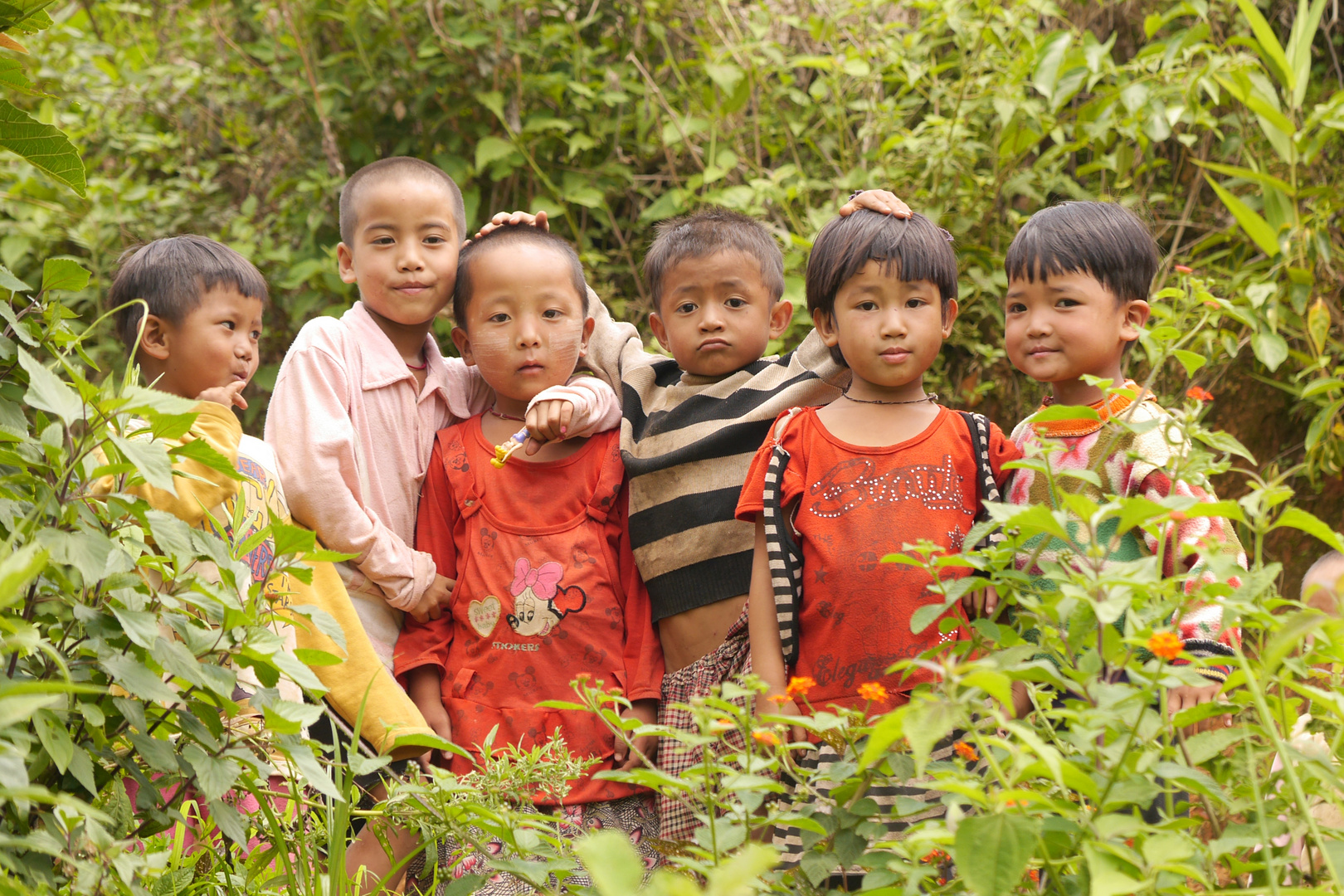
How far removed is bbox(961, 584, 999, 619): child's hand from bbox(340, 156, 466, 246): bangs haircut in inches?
56.2

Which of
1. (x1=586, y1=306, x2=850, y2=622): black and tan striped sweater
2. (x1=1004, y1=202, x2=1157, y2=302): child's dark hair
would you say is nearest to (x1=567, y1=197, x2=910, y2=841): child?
(x1=586, y1=306, x2=850, y2=622): black and tan striped sweater

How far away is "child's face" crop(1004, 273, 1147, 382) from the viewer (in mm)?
2078

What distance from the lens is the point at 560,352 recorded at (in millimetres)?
2457

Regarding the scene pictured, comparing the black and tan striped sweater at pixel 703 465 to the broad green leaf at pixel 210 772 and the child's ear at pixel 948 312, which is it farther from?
the broad green leaf at pixel 210 772

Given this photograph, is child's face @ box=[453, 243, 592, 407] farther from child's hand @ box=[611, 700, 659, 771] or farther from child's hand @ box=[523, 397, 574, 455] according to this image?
child's hand @ box=[611, 700, 659, 771]

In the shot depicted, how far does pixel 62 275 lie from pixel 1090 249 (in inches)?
66.8

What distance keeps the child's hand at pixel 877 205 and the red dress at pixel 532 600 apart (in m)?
0.71

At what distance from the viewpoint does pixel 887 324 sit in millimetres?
2061

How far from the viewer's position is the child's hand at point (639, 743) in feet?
7.30

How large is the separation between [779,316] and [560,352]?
1.65 ft

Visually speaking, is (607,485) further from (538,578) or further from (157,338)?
(157,338)

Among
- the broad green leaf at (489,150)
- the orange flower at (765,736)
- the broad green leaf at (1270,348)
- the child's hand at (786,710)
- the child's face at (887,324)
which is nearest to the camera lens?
the orange flower at (765,736)

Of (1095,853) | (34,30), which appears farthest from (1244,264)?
(34,30)

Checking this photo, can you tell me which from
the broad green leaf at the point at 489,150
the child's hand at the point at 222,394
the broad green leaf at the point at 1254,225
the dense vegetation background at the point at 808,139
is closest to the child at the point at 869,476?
the child's hand at the point at 222,394
